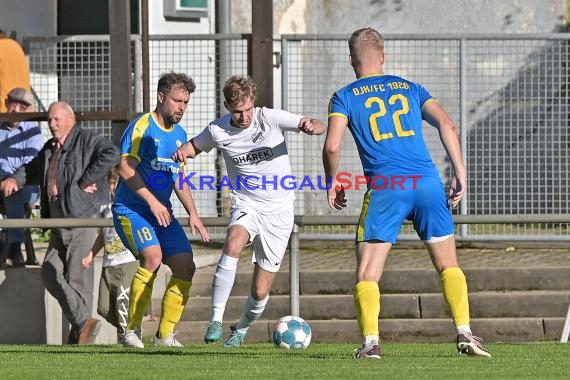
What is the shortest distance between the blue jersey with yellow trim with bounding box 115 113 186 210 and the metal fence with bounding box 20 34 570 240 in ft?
17.0

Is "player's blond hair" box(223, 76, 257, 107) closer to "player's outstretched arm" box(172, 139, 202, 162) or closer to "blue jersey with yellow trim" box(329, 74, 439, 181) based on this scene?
"player's outstretched arm" box(172, 139, 202, 162)

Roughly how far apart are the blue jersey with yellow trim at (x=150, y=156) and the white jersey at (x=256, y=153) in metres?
0.24

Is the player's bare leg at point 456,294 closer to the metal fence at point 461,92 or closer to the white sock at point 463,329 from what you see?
the white sock at point 463,329

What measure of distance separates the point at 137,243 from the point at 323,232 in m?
5.97

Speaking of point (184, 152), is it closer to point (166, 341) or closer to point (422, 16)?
point (166, 341)

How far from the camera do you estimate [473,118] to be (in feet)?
56.3

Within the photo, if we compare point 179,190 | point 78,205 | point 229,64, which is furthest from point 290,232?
point 229,64

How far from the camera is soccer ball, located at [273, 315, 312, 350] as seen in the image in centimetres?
1180

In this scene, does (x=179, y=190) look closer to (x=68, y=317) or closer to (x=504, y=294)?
(x=68, y=317)

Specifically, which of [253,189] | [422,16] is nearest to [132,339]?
[253,189]

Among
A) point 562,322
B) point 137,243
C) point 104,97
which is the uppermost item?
point 104,97

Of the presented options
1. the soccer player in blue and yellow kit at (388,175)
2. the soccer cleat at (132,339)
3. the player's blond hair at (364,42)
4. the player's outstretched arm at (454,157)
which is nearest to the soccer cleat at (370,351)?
the soccer player in blue and yellow kit at (388,175)

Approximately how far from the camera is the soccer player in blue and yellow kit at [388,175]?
9.65 m

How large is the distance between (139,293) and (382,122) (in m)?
2.77
